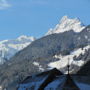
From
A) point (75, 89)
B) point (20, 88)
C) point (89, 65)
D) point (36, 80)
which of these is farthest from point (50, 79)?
point (75, 89)

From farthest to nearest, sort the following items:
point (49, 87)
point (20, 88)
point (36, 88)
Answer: point (20, 88), point (36, 88), point (49, 87)

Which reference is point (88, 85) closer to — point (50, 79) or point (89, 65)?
point (50, 79)

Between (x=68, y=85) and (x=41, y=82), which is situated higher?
(x=41, y=82)

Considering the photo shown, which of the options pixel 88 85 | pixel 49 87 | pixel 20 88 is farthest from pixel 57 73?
pixel 88 85

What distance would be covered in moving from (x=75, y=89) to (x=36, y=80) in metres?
30.5

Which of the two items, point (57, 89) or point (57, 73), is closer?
point (57, 89)

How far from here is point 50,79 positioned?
335ft

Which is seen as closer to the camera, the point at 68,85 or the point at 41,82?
the point at 68,85

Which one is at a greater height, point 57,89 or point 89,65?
point 89,65

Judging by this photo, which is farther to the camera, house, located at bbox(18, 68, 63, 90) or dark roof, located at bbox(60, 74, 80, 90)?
house, located at bbox(18, 68, 63, 90)

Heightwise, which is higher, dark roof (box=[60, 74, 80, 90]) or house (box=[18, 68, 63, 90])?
house (box=[18, 68, 63, 90])

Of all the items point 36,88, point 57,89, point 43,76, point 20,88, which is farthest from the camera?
point 20,88

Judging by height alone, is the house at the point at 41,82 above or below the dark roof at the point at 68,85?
above

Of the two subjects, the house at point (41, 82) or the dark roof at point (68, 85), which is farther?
the house at point (41, 82)
